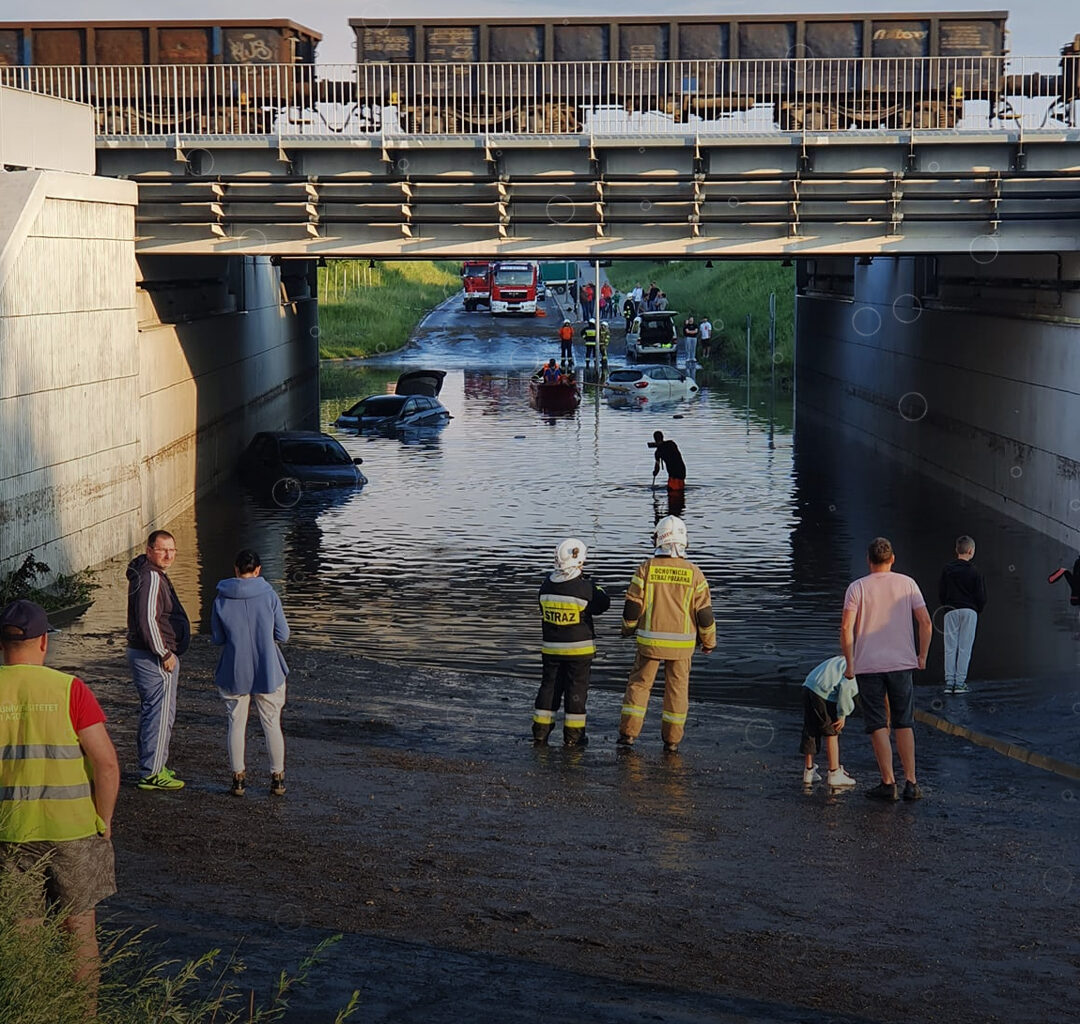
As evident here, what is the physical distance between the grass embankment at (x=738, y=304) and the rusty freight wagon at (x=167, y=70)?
2621 cm

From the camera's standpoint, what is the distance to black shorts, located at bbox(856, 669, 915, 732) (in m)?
11.3

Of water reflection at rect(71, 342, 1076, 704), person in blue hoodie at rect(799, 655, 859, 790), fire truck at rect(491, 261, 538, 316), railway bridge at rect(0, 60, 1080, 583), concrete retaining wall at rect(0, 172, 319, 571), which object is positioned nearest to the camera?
person in blue hoodie at rect(799, 655, 859, 790)

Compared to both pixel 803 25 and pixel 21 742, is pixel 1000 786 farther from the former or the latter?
pixel 803 25

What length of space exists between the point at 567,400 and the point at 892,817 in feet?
143

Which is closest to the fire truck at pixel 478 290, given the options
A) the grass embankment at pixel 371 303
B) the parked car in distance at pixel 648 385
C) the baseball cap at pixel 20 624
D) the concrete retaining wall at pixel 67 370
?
the grass embankment at pixel 371 303

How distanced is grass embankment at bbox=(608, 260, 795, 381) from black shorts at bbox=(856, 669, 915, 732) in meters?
45.3

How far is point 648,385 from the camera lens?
188ft

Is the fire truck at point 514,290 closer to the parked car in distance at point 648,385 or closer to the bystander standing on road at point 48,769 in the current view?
the parked car in distance at point 648,385

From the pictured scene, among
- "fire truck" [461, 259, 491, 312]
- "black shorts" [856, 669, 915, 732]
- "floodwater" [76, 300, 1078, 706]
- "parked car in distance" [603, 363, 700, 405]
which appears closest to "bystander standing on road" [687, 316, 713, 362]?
"parked car in distance" [603, 363, 700, 405]

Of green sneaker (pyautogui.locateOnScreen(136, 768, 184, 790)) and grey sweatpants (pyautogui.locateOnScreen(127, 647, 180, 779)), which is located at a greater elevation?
grey sweatpants (pyautogui.locateOnScreen(127, 647, 180, 779))

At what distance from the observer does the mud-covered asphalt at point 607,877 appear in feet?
25.1

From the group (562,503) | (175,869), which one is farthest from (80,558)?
(175,869)

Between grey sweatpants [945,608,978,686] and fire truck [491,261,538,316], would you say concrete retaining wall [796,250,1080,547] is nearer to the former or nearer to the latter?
grey sweatpants [945,608,978,686]

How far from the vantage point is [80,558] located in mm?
22406
